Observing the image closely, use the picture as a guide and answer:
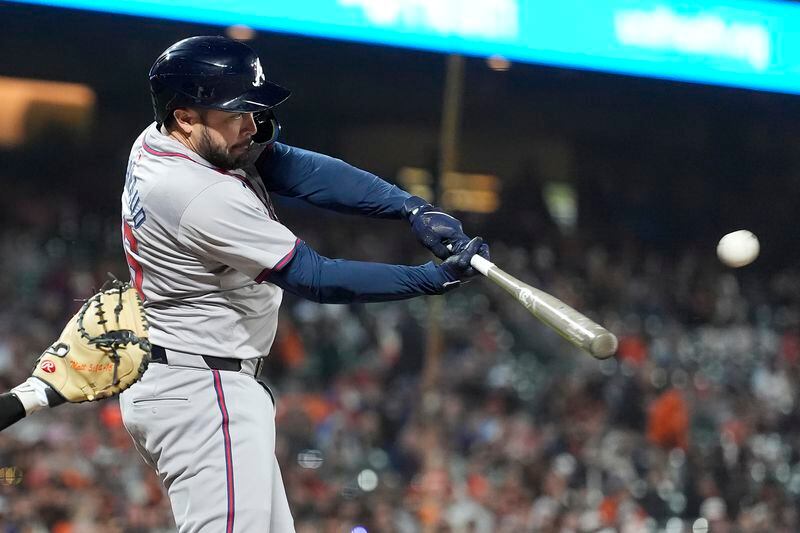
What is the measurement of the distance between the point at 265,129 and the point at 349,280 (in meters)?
0.41

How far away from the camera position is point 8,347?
569 cm

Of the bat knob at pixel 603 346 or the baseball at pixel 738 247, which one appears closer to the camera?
the bat knob at pixel 603 346

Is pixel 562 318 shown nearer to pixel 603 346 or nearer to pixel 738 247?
pixel 603 346

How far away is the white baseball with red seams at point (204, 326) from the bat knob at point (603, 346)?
1.87 ft

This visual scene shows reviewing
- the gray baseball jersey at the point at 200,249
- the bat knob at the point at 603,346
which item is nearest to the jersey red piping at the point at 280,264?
the gray baseball jersey at the point at 200,249

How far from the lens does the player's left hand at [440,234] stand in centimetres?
196

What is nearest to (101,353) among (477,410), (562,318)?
(562,318)

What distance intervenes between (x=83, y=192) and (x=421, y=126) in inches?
85.5

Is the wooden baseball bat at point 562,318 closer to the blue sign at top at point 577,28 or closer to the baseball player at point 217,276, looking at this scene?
the baseball player at point 217,276

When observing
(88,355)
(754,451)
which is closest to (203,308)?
(88,355)

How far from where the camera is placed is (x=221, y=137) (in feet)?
6.54

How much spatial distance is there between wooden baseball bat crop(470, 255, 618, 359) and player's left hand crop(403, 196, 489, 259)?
0.21ft

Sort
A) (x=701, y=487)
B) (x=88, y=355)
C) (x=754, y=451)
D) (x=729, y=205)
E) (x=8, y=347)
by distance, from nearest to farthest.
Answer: (x=88, y=355) < (x=8, y=347) < (x=701, y=487) < (x=754, y=451) < (x=729, y=205)

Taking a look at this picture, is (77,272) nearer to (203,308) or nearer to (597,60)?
(597,60)
